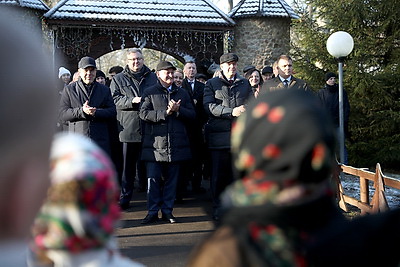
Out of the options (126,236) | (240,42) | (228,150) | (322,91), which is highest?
(240,42)

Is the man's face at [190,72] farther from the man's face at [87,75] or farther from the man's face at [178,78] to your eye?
the man's face at [87,75]

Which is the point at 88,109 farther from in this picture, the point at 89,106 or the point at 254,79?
the point at 254,79

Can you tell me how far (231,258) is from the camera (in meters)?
1.67

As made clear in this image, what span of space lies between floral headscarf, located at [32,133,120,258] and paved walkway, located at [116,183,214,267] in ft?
13.7

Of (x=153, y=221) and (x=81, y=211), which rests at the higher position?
(x=81, y=211)

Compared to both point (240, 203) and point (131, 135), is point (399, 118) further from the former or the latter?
point (240, 203)

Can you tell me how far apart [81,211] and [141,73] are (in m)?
7.63

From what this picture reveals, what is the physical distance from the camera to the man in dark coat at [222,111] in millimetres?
8086

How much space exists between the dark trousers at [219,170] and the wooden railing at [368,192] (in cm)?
190

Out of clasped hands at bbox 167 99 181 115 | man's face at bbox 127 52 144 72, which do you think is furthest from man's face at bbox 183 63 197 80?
clasped hands at bbox 167 99 181 115

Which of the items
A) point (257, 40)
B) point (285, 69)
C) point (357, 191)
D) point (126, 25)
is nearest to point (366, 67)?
point (257, 40)

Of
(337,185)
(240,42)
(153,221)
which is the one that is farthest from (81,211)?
(240,42)

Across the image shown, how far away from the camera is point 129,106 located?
28.9ft

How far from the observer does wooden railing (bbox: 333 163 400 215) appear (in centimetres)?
745
